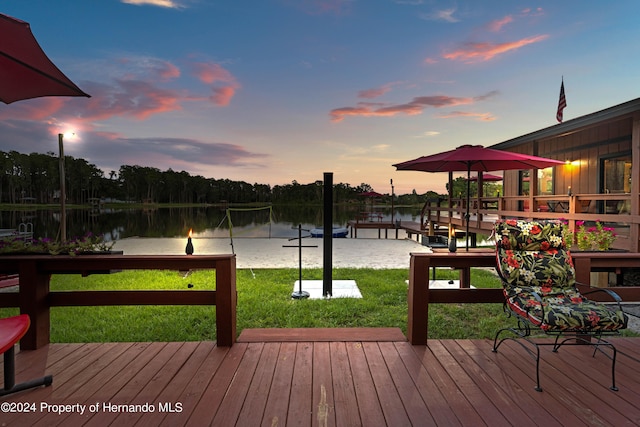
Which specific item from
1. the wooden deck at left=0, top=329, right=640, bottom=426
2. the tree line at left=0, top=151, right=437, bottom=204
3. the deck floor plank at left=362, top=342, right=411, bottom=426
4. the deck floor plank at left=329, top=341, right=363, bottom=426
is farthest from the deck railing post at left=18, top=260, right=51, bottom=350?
the tree line at left=0, top=151, right=437, bottom=204

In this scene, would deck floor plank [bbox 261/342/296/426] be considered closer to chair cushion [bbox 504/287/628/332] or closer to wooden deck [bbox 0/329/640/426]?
wooden deck [bbox 0/329/640/426]

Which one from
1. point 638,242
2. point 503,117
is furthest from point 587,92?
point 638,242

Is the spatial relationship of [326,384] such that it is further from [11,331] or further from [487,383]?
[11,331]

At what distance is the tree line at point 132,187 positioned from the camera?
187 feet

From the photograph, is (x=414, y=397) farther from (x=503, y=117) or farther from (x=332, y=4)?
(x=503, y=117)

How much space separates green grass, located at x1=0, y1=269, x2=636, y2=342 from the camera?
4.40m

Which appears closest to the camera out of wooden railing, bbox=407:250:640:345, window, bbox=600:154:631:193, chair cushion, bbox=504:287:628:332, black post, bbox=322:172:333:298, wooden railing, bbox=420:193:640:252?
chair cushion, bbox=504:287:628:332

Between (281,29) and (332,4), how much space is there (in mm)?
2255

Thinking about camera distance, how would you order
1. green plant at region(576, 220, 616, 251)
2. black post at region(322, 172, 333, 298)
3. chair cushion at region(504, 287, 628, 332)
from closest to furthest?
1. chair cushion at region(504, 287, 628, 332)
2. black post at region(322, 172, 333, 298)
3. green plant at region(576, 220, 616, 251)

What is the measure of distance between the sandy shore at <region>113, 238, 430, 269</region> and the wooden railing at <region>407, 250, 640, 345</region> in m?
5.12

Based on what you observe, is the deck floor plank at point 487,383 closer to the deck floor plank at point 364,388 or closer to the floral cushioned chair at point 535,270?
the floral cushioned chair at point 535,270

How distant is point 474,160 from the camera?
4.84m

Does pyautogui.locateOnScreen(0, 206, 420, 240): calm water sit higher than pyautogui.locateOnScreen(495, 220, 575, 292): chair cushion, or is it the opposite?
pyautogui.locateOnScreen(495, 220, 575, 292): chair cushion

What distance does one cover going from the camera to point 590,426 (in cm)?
199
